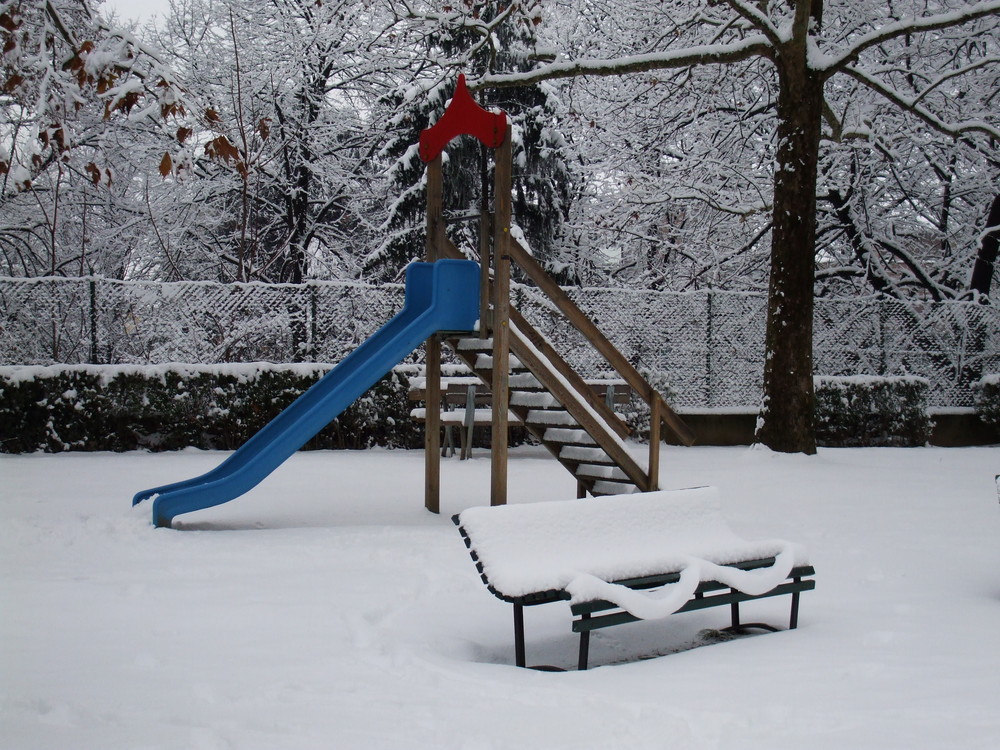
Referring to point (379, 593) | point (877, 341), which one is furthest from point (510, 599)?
point (877, 341)

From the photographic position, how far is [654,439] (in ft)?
23.7

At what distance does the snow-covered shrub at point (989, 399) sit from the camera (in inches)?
587

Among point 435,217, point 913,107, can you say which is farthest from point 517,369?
point 913,107

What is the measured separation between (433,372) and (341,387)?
1330 mm

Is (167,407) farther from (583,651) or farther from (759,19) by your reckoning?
(583,651)

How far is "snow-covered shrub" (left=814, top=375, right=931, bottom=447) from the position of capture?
535 inches

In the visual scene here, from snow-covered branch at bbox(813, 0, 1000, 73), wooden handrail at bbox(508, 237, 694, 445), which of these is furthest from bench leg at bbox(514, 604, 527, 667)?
snow-covered branch at bbox(813, 0, 1000, 73)

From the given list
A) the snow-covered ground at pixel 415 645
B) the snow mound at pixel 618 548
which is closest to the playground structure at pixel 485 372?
the snow-covered ground at pixel 415 645

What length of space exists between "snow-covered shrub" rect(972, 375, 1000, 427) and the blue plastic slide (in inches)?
440

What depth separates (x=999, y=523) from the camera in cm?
760

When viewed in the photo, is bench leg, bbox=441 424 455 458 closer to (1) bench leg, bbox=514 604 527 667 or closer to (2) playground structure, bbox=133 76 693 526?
(2) playground structure, bbox=133 76 693 526

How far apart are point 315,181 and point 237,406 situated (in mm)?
10298

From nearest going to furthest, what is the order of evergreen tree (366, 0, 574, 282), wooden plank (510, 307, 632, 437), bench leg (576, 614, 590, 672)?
1. bench leg (576, 614, 590, 672)
2. wooden plank (510, 307, 632, 437)
3. evergreen tree (366, 0, 574, 282)

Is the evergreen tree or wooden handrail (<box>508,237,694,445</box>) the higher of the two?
the evergreen tree
